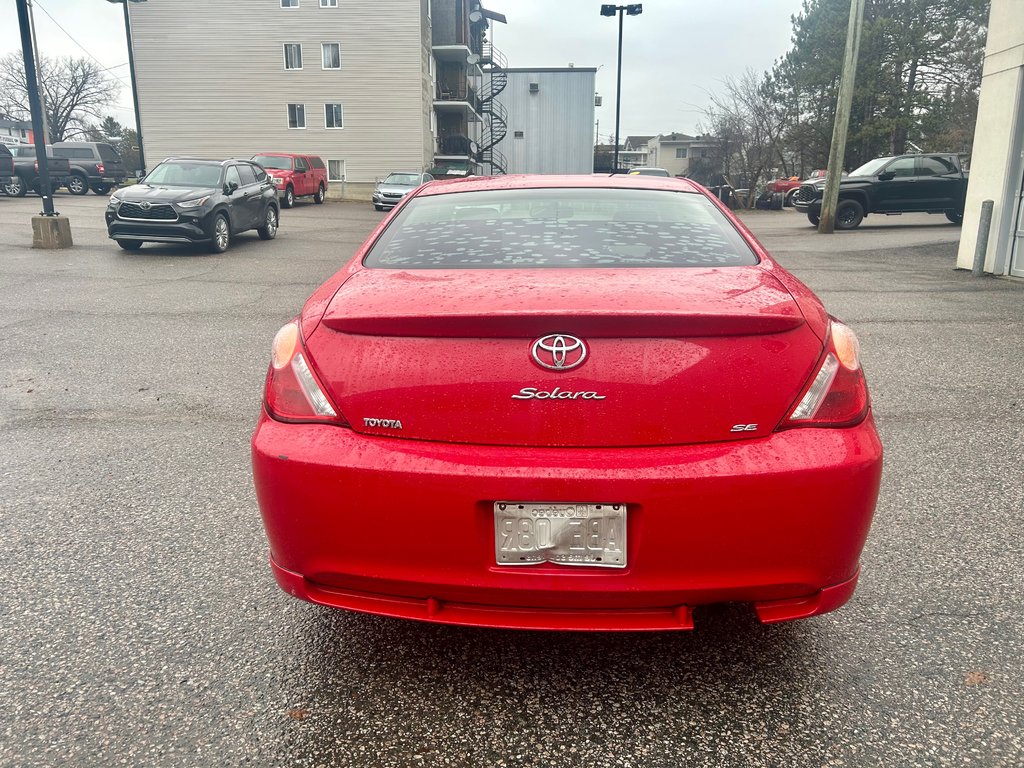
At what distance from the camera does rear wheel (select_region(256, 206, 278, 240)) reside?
17333 millimetres

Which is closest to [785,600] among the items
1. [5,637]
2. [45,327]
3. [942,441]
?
[5,637]

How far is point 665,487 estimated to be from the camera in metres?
1.98

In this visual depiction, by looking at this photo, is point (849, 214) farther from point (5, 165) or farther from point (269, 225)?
point (5, 165)

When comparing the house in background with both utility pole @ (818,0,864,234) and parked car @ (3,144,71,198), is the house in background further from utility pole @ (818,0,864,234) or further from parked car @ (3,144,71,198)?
utility pole @ (818,0,864,234)

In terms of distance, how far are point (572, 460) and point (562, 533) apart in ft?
0.62

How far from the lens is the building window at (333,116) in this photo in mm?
39062

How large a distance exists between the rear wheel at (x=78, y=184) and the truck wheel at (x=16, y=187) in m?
2.20

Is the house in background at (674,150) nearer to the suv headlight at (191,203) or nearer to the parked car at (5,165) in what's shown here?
the parked car at (5,165)

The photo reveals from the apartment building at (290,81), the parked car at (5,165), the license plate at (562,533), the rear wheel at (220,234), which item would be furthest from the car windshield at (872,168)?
the parked car at (5,165)

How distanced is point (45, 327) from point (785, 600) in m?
8.12

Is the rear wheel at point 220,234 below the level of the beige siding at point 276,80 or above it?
below

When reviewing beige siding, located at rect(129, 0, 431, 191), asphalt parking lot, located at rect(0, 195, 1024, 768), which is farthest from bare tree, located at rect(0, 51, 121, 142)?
asphalt parking lot, located at rect(0, 195, 1024, 768)

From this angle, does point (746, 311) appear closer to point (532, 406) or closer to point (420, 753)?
point (532, 406)

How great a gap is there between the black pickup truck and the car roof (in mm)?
19547
